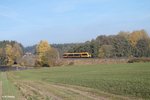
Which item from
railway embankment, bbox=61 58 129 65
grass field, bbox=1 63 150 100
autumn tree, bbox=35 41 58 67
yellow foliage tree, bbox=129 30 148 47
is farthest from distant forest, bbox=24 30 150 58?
grass field, bbox=1 63 150 100

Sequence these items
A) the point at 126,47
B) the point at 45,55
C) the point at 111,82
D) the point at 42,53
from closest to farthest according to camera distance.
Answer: the point at 111,82, the point at 45,55, the point at 42,53, the point at 126,47

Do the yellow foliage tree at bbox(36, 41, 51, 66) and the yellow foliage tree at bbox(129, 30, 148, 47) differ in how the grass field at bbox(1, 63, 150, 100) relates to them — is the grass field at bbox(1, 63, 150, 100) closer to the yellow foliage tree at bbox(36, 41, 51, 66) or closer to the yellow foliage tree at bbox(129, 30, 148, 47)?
the yellow foliage tree at bbox(36, 41, 51, 66)

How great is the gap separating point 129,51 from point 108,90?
487ft

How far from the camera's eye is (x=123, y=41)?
601 ft

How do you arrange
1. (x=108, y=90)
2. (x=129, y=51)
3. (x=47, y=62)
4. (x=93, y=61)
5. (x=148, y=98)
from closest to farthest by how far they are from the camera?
(x=148, y=98), (x=108, y=90), (x=93, y=61), (x=47, y=62), (x=129, y=51)

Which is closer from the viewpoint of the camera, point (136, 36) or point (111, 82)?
point (111, 82)

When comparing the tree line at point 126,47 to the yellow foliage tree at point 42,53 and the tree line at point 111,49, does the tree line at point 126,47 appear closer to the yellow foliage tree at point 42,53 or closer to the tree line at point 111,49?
the tree line at point 111,49

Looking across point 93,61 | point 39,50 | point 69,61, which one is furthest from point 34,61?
point 93,61

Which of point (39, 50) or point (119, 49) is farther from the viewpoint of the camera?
point (119, 49)

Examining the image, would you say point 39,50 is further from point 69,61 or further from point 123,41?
point 123,41

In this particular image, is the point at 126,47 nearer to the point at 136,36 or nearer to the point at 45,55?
the point at 136,36

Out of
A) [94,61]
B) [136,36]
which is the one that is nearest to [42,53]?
[94,61]

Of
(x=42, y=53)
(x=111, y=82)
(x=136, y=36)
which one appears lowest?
(x=111, y=82)

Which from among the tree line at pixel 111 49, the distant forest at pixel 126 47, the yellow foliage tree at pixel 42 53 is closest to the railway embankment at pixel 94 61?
the tree line at pixel 111 49
